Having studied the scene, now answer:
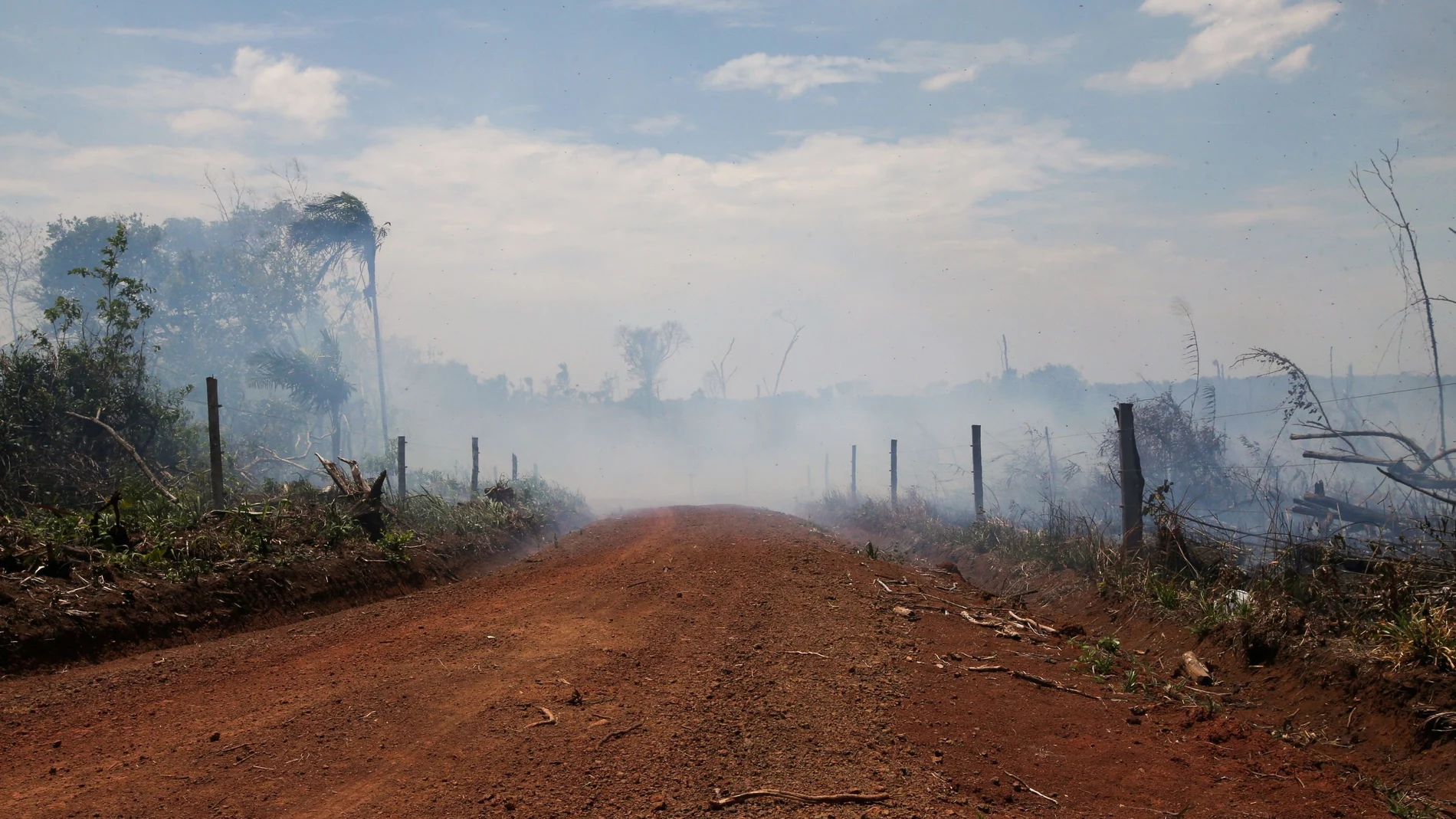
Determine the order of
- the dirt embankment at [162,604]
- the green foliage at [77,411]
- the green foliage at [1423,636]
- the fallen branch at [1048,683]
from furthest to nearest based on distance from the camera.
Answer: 1. the green foliage at [77,411]
2. the dirt embankment at [162,604]
3. the fallen branch at [1048,683]
4. the green foliage at [1423,636]

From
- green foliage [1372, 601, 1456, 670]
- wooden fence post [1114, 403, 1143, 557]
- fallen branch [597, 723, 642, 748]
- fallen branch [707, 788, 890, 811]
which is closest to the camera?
fallen branch [707, 788, 890, 811]

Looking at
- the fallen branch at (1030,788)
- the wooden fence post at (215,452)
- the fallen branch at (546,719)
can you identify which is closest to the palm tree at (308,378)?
the wooden fence post at (215,452)

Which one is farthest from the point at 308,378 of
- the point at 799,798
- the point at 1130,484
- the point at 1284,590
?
the point at 799,798

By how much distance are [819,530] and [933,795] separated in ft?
54.9

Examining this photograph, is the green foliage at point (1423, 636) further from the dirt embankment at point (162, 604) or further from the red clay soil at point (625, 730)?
the dirt embankment at point (162, 604)

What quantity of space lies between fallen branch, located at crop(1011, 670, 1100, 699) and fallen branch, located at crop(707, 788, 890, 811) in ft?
9.02

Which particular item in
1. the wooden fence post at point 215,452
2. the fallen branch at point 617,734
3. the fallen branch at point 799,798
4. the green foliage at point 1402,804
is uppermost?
the wooden fence post at point 215,452

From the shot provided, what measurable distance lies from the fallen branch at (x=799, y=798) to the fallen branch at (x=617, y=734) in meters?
0.91

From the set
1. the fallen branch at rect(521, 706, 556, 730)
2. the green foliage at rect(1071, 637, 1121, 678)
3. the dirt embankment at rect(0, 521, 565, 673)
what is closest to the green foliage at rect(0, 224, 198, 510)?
the dirt embankment at rect(0, 521, 565, 673)

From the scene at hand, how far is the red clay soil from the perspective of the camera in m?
4.06

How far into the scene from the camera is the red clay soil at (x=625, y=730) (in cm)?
406

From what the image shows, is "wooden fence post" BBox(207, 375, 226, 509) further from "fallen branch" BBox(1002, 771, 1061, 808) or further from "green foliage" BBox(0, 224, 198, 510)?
"fallen branch" BBox(1002, 771, 1061, 808)

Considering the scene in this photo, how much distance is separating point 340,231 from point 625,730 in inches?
1880

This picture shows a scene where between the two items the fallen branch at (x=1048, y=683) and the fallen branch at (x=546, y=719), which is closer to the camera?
the fallen branch at (x=546, y=719)
